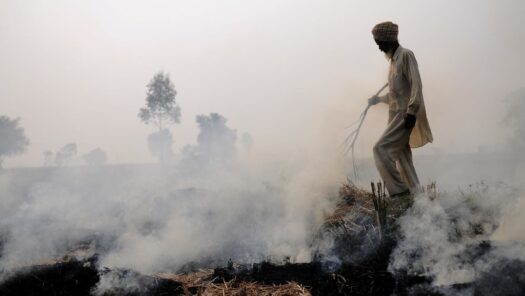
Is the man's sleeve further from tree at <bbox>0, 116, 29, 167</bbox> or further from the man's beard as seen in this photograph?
tree at <bbox>0, 116, 29, 167</bbox>

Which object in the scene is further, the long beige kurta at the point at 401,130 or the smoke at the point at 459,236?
the long beige kurta at the point at 401,130

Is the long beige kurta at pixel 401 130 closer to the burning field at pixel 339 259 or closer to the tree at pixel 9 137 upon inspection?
the burning field at pixel 339 259

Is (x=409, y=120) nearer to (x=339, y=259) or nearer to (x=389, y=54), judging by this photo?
(x=389, y=54)

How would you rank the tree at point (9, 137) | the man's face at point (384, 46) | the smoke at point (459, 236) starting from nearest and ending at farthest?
the smoke at point (459, 236)
the man's face at point (384, 46)
the tree at point (9, 137)

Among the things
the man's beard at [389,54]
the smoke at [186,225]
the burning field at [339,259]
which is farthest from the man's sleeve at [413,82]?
the smoke at [186,225]

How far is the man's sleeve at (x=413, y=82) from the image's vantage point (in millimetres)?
5164

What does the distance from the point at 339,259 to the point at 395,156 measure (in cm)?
171

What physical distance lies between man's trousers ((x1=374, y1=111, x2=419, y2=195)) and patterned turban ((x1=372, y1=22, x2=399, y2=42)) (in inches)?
37.4

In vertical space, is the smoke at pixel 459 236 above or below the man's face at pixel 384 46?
below

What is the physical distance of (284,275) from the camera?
4230 mm

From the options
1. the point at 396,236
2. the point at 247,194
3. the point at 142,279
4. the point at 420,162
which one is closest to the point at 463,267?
the point at 396,236

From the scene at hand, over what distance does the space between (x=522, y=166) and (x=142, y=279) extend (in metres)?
17.8

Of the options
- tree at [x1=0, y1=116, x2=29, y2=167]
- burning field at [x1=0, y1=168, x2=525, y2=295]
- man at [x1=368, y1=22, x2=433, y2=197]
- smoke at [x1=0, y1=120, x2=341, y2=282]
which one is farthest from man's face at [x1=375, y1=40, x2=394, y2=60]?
tree at [x1=0, y1=116, x2=29, y2=167]

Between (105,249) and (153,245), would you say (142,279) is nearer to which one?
(153,245)
